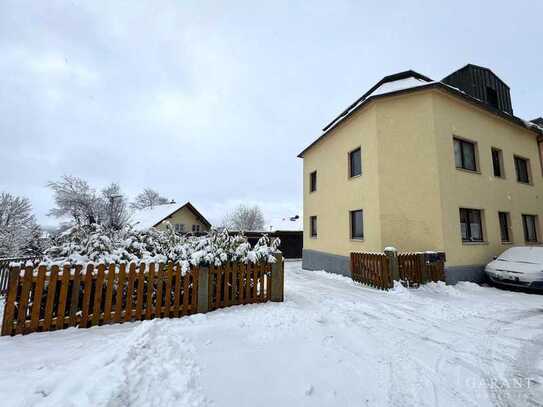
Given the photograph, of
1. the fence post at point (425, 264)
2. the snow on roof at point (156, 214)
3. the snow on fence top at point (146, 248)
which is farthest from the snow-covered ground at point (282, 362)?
the snow on roof at point (156, 214)

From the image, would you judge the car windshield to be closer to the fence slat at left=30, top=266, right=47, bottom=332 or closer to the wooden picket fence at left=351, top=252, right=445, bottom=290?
the wooden picket fence at left=351, top=252, right=445, bottom=290

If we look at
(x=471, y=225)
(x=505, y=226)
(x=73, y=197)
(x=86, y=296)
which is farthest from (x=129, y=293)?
(x=73, y=197)

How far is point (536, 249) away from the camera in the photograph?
842 centimetres

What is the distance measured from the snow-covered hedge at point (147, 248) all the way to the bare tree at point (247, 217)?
48.3 metres

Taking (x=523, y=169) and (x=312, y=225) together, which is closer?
(x=523, y=169)

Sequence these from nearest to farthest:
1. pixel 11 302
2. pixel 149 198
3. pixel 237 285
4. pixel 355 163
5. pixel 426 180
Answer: pixel 11 302
pixel 237 285
pixel 426 180
pixel 355 163
pixel 149 198

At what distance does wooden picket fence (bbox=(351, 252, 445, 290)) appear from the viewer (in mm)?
7559

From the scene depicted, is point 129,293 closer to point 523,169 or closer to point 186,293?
point 186,293

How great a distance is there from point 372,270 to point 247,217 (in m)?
49.4

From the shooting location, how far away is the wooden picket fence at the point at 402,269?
756 centimetres

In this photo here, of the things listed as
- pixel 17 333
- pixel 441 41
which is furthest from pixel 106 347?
pixel 441 41

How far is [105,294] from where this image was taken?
429cm

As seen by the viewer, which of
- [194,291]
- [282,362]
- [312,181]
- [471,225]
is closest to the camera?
[282,362]

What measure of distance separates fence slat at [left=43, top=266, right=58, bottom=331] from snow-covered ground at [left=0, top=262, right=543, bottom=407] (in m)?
0.20
